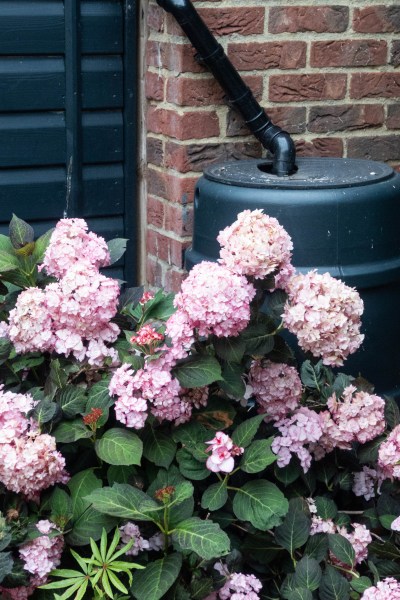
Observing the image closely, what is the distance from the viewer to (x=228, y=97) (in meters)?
2.58

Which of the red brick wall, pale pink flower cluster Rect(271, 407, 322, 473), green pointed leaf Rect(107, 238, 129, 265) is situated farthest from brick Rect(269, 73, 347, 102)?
pale pink flower cluster Rect(271, 407, 322, 473)

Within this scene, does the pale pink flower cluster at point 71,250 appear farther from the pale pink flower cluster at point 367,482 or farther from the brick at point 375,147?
the brick at point 375,147

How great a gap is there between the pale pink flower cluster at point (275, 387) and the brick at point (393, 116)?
1.43m

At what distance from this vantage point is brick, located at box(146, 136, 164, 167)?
271 cm

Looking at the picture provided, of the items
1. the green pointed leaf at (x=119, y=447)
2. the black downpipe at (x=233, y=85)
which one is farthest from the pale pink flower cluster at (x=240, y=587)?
the black downpipe at (x=233, y=85)

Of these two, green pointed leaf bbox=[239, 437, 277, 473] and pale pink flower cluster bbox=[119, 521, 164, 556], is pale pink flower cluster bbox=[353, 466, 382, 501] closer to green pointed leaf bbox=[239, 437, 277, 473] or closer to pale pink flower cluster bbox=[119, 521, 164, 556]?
green pointed leaf bbox=[239, 437, 277, 473]

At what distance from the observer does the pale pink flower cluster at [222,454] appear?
55.6 inches

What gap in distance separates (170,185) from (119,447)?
54.1 inches

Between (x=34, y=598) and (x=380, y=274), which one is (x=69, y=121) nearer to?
(x=380, y=274)

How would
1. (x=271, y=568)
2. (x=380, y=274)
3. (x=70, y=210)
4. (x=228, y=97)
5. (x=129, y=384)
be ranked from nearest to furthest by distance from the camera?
(x=129, y=384), (x=271, y=568), (x=380, y=274), (x=228, y=97), (x=70, y=210)

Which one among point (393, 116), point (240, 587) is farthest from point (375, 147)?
point (240, 587)

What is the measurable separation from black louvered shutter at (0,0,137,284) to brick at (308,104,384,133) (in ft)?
1.65

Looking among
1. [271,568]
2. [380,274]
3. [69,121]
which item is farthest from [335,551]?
[69,121]

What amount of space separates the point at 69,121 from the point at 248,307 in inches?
56.6
